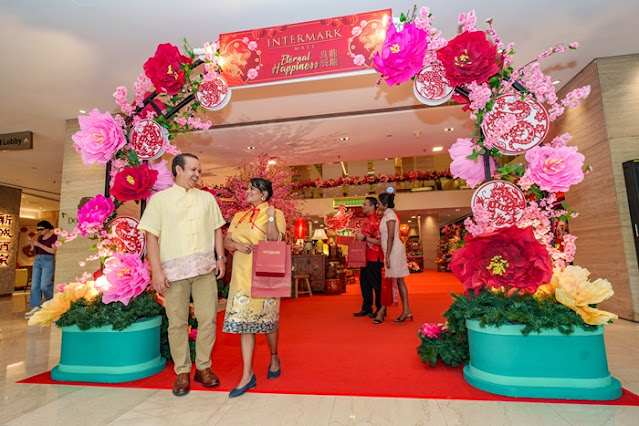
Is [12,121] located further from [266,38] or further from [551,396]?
[551,396]

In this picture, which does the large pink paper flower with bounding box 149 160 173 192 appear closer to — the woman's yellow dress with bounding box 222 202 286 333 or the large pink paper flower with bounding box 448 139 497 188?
the woman's yellow dress with bounding box 222 202 286 333

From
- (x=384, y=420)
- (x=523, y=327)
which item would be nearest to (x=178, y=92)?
(x=384, y=420)

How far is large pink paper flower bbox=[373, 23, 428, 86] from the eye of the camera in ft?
8.40

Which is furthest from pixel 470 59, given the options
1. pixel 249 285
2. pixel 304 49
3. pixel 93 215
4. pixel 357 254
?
pixel 93 215

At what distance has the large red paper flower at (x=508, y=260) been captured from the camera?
82.3 inches

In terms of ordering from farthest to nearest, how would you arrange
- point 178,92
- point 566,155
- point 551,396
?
point 178,92 → point 566,155 → point 551,396

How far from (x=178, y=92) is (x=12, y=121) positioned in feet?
16.5

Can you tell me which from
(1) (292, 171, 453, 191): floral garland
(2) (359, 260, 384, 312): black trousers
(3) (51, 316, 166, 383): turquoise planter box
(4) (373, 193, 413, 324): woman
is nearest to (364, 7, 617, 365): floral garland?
(4) (373, 193, 413, 324): woman

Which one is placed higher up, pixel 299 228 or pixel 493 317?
pixel 299 228

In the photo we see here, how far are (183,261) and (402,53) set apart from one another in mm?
2052

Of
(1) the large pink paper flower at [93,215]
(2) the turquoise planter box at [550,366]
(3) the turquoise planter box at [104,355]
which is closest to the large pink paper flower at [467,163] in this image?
(2) the turquoise planter box at [550,366]

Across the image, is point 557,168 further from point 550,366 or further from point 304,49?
point 304,49

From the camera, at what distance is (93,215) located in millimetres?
2734

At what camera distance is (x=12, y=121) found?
6.00 meters
